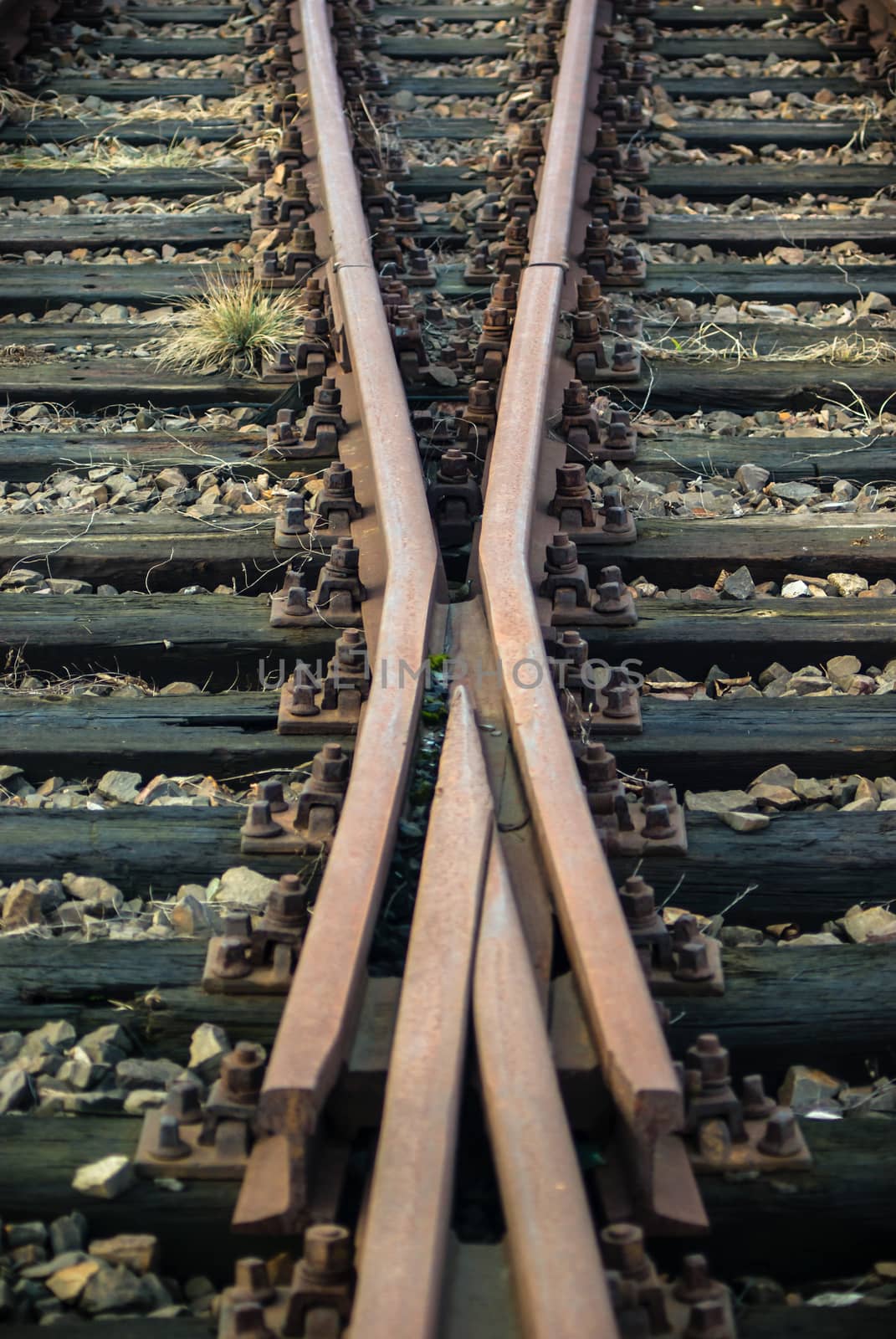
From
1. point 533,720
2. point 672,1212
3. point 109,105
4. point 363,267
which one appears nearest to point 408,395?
point 363,267

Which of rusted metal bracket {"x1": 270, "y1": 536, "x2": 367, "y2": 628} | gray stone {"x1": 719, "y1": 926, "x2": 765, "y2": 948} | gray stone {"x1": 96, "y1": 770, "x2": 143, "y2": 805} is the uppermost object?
rusted metal bracket {"x1": 270, "y1": 536, "x2": 367, "y2": 628}

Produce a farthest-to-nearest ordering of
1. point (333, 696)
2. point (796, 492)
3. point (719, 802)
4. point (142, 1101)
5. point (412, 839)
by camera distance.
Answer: point (796, 492) < point (333, 696) < point (719, 802) < point (412, 839) < point (142, 1101)

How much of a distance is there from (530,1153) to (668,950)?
0.68m

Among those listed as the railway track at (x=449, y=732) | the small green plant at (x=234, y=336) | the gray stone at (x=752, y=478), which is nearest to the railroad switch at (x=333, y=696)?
the railway track at (x=449, y=732)

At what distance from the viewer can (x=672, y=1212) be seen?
2.07 meters

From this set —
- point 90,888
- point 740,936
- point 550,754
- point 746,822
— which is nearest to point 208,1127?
point 90,888

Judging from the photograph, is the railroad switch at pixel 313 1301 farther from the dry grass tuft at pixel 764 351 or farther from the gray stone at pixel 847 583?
the dry grass tuft at pixel 764 351

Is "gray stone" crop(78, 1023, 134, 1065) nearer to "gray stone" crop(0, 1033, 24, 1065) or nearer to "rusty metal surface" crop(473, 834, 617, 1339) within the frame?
"gray stone" crop(0, 1033, 24, 1065)

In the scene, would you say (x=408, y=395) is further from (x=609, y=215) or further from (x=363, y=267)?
(x=609, y=215)

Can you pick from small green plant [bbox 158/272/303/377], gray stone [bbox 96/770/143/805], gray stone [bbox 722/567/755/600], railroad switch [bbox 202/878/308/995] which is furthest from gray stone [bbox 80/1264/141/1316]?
small green plant [bbox 158/272/303/377]

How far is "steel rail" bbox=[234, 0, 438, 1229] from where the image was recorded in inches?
81.2

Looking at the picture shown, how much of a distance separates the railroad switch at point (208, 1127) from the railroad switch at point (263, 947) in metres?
0.23

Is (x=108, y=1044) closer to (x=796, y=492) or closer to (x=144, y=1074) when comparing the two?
(x=144, y=1074)

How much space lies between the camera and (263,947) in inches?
99.4
